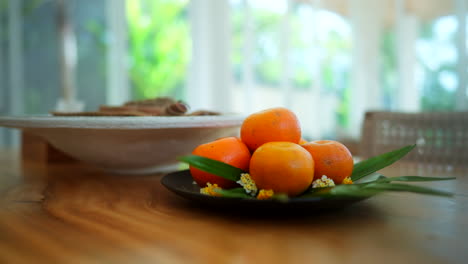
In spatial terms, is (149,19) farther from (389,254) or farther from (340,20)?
(389,254)

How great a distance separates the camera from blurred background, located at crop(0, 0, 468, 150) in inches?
73.7

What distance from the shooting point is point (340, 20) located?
84.8 inches

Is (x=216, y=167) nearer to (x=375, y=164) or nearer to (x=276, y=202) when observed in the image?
(x=276, y=202)

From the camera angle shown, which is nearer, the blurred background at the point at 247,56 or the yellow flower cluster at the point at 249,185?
the yellow flower cluster at the point at 249,185

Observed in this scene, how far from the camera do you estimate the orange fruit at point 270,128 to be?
0.52m

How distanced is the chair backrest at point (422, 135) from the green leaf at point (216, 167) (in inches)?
33.2

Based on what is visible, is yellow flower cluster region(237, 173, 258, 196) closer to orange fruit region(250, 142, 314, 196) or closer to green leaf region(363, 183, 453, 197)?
orange fruit region(250, 142, 314, 196)

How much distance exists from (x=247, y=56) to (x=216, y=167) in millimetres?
2191

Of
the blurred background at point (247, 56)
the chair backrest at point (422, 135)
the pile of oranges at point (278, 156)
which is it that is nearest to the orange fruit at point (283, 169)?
the pile of oranges at point (278, 156)

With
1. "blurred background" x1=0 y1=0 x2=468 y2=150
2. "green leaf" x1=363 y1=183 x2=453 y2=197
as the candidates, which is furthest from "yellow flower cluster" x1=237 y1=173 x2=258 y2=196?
"blurred background" x1=0 y1=0 x2=468 y2=150

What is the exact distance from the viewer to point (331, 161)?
1.58ft

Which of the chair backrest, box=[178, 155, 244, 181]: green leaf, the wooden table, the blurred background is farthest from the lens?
the blurred background

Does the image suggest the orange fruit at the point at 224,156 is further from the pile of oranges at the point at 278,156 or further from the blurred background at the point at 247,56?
the blurred background at the point at 247,56

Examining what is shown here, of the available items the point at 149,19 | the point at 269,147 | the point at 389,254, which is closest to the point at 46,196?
the point at 269,147
